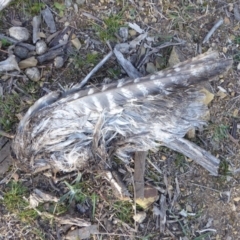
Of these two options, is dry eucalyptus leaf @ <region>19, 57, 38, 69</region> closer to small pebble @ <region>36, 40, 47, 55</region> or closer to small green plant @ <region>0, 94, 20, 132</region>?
small pebble @ <region>36, 40, 47, 55</region>

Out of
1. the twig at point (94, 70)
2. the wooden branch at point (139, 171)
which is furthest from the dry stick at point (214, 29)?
the wooden branch at point (139, 171)

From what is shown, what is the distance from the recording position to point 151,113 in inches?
102

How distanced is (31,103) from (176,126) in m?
0.85

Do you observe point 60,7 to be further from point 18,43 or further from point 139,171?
point 139,171

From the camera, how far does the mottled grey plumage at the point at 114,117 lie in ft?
8.20

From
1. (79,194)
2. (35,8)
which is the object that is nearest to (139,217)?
(79,194)

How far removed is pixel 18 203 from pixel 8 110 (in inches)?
21.4

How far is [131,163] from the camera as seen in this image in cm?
282

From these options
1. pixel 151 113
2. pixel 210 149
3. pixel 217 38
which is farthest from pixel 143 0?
pixel 210 149

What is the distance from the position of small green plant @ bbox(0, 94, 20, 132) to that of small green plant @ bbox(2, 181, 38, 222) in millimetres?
338

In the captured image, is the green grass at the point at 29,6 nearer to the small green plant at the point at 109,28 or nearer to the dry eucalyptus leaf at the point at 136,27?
the small green plant at the point at 109,28

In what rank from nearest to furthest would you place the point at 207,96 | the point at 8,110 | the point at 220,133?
the point at 8,110 < the point at 207,96 < the point at 220,133

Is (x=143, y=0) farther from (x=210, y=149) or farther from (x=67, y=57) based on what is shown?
(x=210, y=149)

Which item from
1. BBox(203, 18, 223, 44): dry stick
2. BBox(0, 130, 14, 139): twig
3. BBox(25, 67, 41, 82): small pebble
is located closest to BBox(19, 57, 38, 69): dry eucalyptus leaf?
BBox(25, 67, 41, 82): small pebble
